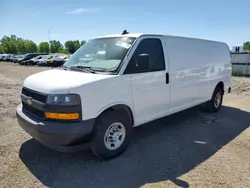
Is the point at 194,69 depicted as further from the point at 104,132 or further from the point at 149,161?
the point at 104,132

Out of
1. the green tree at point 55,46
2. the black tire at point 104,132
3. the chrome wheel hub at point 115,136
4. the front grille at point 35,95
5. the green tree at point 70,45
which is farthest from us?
the green tree at point 55,46

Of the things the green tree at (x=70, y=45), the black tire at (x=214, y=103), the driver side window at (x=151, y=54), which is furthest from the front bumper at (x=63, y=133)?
the green tree at (x=70, y=45)

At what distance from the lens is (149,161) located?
4.00 meters

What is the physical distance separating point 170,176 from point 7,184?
7.80ft

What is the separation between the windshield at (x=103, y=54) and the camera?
4.16 m

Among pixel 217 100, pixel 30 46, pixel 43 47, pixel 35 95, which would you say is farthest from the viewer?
pixel 43 47

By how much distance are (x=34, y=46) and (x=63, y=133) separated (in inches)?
3944

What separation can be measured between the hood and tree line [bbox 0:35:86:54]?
8127cm

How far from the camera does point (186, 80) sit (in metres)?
5.54

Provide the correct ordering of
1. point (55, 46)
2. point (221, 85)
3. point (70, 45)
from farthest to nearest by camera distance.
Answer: point (55, 46) → point (70, 45) → point (221, 85)

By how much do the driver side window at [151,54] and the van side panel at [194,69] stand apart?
30 cm

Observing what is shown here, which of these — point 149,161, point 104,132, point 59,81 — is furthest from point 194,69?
point 59,81

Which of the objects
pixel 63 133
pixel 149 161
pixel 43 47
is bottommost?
pixel 149 161

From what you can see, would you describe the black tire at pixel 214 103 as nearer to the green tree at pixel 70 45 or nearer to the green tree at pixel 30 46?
the green tree at pixel 70 45
